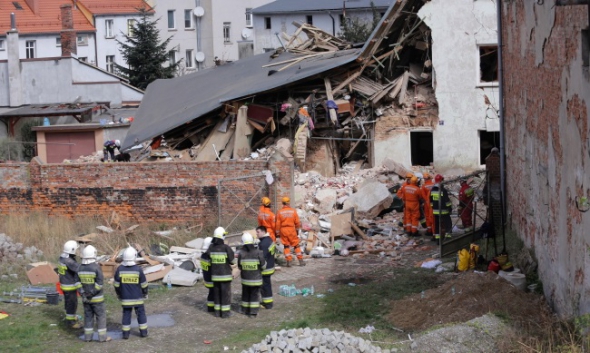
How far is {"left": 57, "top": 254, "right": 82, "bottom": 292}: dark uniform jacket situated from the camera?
1455cm

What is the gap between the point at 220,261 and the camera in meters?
15.1

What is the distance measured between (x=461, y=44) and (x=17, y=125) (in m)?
25.9

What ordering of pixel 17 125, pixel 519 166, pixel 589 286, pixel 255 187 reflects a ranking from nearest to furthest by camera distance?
pixel 589 286 < pixel 519 166 < pixel 255 187 < pixel 17 125

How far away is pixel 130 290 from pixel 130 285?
0.08 meters

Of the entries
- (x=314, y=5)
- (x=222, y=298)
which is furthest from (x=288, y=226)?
(x=314, y=5)

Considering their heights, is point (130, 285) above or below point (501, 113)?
below

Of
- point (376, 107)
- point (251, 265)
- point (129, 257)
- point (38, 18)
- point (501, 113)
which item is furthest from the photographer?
point (38, 18)

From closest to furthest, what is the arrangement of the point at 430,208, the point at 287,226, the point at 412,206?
the point at 287,226
the point at 412,206
the point at 430,208

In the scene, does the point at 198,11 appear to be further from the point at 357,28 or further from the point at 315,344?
the point at 315,344

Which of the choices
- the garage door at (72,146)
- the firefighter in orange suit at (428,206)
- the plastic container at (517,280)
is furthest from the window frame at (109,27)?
the plastic container at (517,280)

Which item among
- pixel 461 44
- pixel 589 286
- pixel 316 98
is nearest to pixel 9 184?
pixel 316 98

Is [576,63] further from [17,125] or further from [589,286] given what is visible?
[17,125]

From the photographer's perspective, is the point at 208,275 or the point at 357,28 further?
the point at 357,28

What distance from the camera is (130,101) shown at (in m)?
48.4
